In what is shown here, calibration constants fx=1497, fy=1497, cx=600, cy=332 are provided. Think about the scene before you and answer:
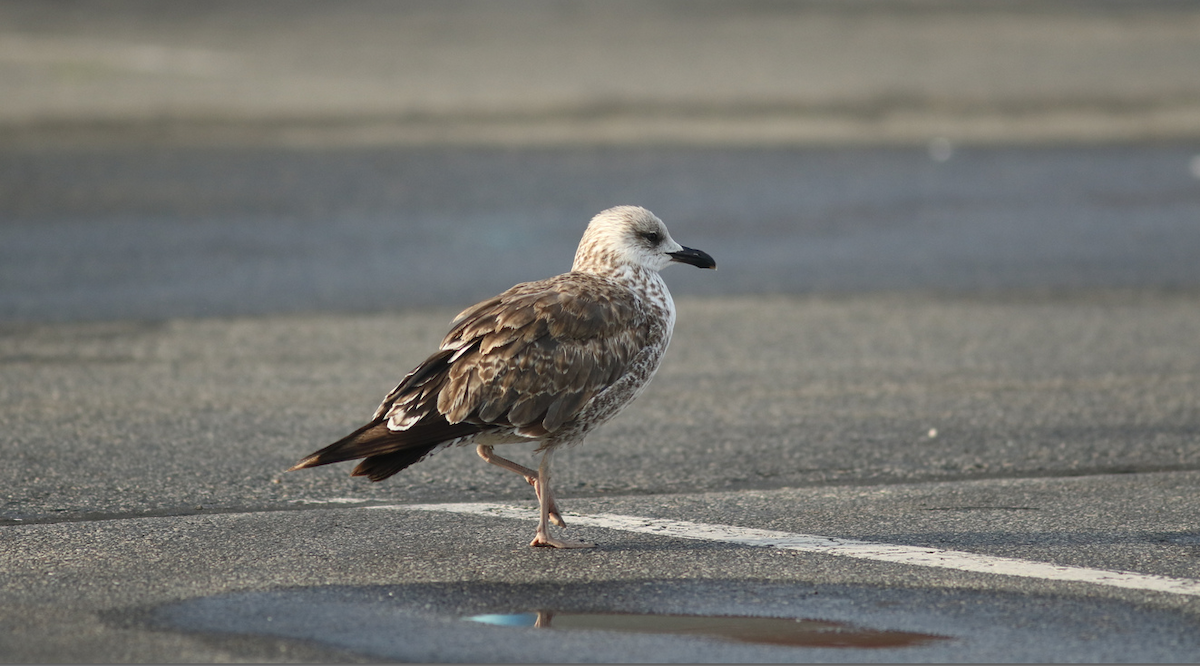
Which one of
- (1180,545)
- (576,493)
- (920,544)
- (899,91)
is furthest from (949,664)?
(899,91)

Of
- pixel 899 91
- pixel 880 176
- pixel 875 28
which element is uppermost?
pixel 875 28

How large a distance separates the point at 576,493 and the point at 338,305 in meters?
5.03

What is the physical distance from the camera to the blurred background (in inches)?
503

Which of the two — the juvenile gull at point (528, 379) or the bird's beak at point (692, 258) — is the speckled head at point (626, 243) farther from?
the juvenile gull at point (528, 379)

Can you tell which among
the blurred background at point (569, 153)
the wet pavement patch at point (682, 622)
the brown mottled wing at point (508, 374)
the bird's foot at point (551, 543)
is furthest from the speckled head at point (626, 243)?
the blurred background at point (569, 153)

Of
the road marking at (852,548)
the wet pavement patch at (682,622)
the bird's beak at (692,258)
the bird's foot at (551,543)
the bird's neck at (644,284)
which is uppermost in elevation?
the bird's beak at (692,258)

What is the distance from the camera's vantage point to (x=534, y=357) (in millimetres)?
5812

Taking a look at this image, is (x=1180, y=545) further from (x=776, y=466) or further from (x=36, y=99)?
(x=36, y=99)

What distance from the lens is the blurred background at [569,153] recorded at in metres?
12.8

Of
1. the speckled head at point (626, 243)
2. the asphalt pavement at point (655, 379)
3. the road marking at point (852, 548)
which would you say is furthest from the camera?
the speckled head at point (626, 243)

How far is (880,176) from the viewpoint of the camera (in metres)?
18.0

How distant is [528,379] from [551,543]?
2.08 ft

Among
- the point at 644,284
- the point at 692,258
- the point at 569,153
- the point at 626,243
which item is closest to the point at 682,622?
the point at 644,284

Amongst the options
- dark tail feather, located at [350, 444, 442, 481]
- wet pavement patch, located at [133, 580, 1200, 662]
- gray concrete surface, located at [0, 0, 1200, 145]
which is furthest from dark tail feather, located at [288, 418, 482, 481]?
gray concrete surface, located at [0, 0, 1200, 145]
